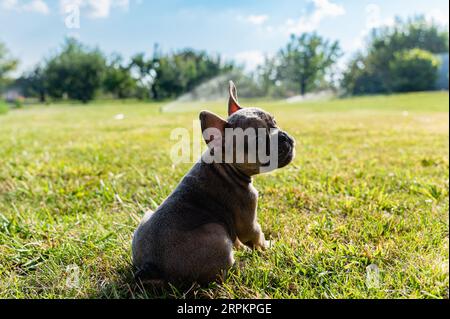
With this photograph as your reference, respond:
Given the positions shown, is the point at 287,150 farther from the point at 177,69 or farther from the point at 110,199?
the point at 177,69

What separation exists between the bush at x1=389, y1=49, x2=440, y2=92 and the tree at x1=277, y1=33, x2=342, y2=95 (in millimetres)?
5722

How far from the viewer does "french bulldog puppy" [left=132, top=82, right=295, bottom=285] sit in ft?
4.84

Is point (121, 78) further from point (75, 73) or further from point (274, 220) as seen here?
point (75, 73)

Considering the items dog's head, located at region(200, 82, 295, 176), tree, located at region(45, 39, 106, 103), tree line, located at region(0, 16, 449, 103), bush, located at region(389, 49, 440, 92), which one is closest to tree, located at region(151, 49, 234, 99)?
tree line, located at region(0, 16, 449, 103)

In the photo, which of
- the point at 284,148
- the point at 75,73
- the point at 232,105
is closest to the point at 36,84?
the point at 75,73

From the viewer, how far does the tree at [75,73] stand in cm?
672

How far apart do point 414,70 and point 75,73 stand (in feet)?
27.8

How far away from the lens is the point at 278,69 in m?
2.83

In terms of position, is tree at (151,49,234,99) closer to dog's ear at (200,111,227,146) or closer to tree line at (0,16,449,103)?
tree line at (0,16,449,103)

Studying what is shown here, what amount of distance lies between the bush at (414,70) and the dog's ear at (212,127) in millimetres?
7517

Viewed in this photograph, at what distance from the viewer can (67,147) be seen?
4809 millimetres

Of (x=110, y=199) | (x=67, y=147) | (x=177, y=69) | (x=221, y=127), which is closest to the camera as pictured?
(x=221, y=127)
